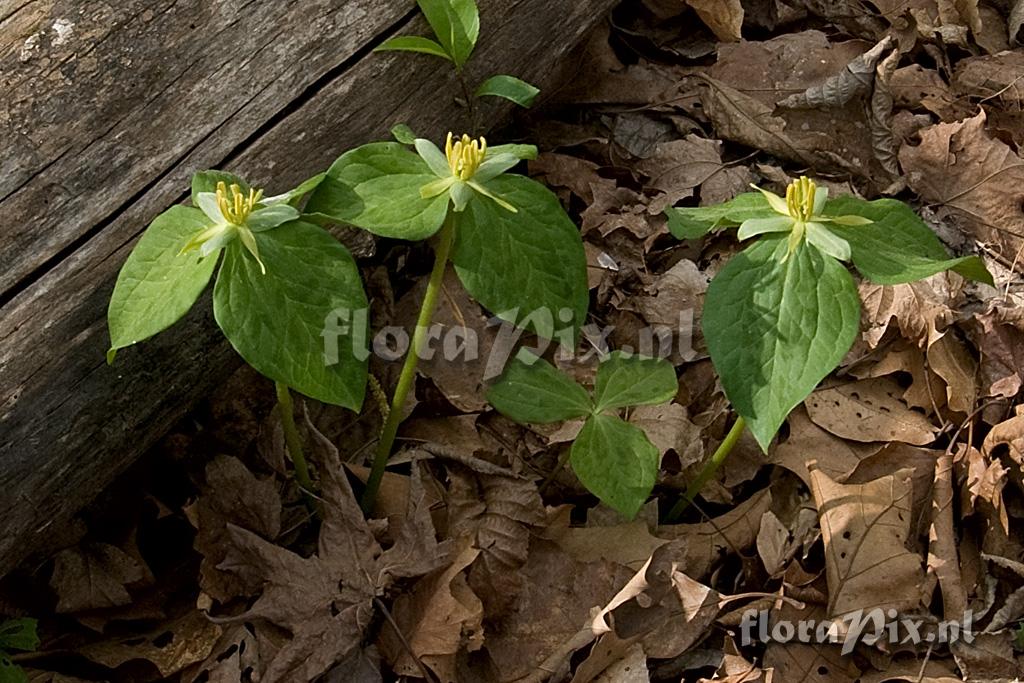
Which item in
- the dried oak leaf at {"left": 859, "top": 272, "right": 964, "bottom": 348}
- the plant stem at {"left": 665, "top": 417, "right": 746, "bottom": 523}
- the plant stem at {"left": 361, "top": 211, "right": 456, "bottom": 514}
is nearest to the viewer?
the plant stem at {"left": 361, "top": 211, "right": 456, "bottom": 514}

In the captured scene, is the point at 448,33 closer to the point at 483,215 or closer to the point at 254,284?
the point at 483,215

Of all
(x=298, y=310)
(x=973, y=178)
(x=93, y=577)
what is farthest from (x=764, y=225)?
(x=93, y=577)

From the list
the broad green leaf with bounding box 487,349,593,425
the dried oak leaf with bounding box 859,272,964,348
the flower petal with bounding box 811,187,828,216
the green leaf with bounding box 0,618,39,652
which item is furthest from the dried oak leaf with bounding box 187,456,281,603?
the dried oak leaf with bounding box 859,272,964,348

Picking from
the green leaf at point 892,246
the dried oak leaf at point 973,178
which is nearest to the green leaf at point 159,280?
the green leaf at point 892,246

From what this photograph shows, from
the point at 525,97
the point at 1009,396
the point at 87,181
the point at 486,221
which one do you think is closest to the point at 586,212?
the point at 525,97

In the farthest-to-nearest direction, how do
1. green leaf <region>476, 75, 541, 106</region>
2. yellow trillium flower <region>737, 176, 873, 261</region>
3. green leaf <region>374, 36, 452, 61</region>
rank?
green leaf <region>476, 75, 541, 106</region> < green leaf <region>374, 36, 452, 61</region> < yellow trillium flower <region>737, 176, 873, 261</region>

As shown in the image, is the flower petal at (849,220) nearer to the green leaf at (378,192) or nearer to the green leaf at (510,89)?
the green leaf at (378,192)

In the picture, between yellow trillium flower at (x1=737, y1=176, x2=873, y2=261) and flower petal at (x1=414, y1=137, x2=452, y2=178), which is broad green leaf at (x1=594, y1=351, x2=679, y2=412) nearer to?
yellow trillium flower at (x1=737, y1=176, x2=873, y2=261)
